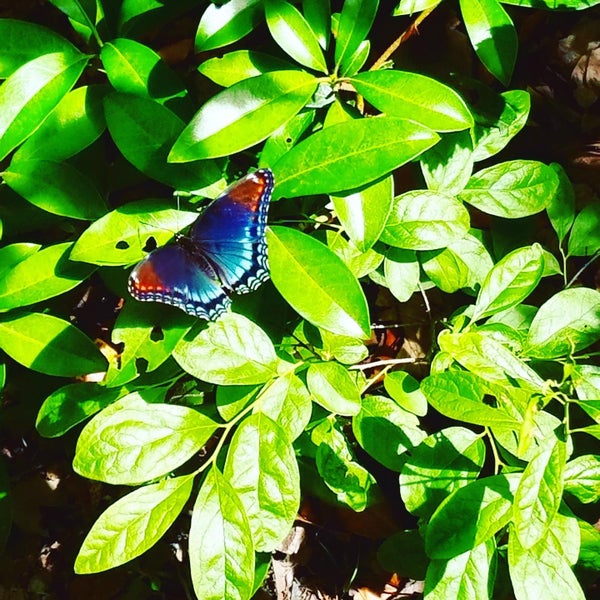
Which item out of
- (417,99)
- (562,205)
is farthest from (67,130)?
(562,205)

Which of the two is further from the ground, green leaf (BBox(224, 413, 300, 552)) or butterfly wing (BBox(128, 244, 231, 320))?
butterfly wing (BBox(128, 244, 231, 320))

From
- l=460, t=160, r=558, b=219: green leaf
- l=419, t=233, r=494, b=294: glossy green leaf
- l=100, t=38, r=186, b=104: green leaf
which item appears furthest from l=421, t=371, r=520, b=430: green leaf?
l=100, t=38, r=186, b=104: green leaf

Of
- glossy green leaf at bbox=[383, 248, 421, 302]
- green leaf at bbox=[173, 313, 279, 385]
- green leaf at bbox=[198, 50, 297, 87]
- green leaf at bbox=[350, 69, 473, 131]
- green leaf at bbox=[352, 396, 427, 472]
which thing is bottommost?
green leaf at bbox=[352, 396, 427, 472]

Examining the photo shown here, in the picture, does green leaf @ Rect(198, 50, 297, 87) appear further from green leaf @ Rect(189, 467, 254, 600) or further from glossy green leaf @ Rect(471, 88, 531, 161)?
green leaf @ Rect(189, 467, 254, 600)

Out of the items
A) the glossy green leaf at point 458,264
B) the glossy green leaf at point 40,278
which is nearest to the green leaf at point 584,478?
the glossy green leaf at point 458,264

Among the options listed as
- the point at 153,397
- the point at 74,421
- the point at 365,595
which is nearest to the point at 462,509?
the point at 153,397

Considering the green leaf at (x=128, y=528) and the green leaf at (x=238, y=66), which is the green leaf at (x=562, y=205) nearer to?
the green leaf at (x=238, y=66)
